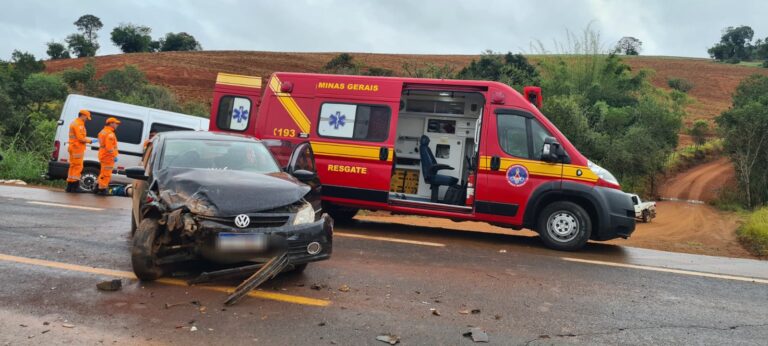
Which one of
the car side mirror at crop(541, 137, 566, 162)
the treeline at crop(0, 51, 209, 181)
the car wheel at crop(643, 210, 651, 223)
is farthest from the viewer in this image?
the car wheel at crop(643, 210, 651, 223)

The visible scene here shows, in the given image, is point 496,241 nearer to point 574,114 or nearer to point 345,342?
point 345,342

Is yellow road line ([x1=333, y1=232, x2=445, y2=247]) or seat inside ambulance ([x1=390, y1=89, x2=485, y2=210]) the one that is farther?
seat inside ambulance ([x1=390, y1=89, x2=485, y2=210])

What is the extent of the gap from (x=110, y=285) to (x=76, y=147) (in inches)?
353

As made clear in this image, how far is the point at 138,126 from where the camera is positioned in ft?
46.6

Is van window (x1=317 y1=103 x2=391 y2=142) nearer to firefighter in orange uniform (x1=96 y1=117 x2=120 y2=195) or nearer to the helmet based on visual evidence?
firefighter in orange uniform (x1=96 y1=117 x2=120 y2=195)

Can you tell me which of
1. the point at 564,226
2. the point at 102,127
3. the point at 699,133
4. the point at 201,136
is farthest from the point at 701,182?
the point at 201,136

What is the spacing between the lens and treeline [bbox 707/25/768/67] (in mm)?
91006

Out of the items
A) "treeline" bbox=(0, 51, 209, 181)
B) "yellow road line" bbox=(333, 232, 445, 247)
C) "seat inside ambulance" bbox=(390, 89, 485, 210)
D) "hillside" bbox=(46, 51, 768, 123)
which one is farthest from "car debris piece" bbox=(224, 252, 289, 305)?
"hillside" bbox=(46, 51, 768, 123)

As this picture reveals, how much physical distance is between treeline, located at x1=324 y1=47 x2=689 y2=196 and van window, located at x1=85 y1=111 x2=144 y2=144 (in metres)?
14.3

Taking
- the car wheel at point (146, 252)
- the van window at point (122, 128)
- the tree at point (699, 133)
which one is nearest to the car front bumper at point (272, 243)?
the car wheel at point (146, 252)

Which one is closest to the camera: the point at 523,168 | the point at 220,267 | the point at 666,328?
the point at 666,328

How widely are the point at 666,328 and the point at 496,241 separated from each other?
4.60 meters

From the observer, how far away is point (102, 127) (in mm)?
13797

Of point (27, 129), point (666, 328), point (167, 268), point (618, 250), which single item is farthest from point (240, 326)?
point (27, 129)
